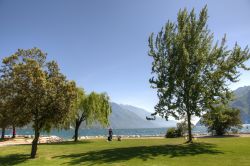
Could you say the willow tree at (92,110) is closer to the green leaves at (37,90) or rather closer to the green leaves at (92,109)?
the green leaves at (92,109)

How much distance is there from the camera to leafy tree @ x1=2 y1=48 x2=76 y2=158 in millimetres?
24766

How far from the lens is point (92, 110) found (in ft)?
155

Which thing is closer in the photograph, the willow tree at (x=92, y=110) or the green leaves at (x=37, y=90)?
the green leaves at (x=37, y=90)

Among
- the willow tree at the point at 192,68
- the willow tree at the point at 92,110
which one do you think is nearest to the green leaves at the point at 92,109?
the willow tree at the point at 92,110

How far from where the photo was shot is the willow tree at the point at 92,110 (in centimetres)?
4722

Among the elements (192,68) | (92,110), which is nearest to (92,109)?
(92,110)

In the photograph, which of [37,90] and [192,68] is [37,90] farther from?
[192,68]

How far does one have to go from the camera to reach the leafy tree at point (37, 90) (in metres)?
24.8

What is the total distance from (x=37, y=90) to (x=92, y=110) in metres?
22.9

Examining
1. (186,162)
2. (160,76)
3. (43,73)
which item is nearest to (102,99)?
(160,76)

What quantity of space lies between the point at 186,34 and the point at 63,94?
16.7 meters

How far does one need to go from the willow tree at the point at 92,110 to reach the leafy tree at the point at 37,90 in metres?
19.9

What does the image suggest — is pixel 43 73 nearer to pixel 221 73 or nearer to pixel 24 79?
pixel 24 79

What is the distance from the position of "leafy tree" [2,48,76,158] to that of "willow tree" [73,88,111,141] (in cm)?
1993
